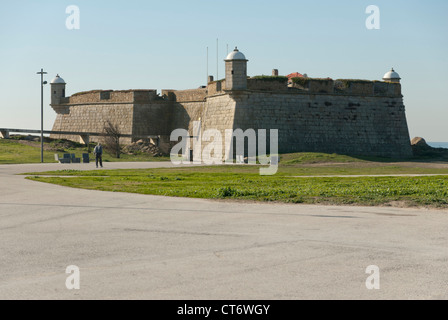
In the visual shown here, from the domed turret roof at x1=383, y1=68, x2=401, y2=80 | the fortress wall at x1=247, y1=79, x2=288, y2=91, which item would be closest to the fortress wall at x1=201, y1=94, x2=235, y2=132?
the fortress wall at x1=247, y1=79, x2=288, y2=91

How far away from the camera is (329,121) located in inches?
1646

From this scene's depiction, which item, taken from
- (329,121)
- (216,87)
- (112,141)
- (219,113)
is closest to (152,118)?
(112,141)

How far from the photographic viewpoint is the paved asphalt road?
614 centimetres

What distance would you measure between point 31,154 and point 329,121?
21.4m

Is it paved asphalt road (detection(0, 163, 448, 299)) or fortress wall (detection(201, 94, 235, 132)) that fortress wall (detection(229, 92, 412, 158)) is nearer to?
fortress wall (detection(201, 94, 235, 132))

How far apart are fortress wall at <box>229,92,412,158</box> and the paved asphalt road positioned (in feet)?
89.5

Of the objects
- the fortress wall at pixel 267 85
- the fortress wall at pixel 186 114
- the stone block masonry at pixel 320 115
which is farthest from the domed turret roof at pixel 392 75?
the fortress wall at pixel 186 114

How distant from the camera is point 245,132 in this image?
40.0 metres

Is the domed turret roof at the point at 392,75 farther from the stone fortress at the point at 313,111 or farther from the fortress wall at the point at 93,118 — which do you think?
the fortress wall at the point at 93,118

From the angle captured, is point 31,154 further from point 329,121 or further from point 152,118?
point 329,121

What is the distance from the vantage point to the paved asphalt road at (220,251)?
6137 millimetres
